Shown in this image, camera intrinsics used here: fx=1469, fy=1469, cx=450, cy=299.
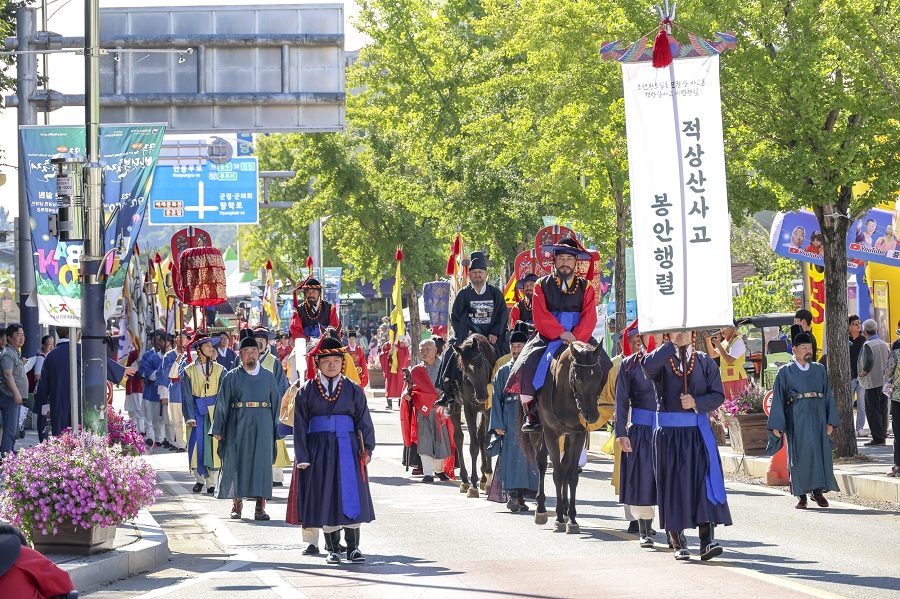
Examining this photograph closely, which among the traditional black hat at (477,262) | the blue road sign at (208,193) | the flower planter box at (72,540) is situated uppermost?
the blue road sign at (208,193)

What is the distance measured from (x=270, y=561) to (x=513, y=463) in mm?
3992

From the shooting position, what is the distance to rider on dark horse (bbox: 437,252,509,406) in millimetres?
18609

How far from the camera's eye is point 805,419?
15.7m

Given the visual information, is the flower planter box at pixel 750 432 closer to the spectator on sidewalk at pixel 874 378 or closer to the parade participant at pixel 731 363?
the spectator on sidewalk at pixel 874 378

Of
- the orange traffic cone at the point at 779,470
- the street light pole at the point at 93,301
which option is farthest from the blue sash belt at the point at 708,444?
the orange traffic cone at the point at 779,470

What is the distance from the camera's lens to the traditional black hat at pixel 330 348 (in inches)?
492

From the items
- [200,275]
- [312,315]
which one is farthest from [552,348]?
[200,275]

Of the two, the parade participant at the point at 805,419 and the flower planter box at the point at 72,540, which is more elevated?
the parade participant at the point at 805,419

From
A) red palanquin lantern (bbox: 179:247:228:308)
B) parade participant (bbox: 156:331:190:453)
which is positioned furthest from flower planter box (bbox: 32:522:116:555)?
parade participant (bbox: 156:331:190:453)

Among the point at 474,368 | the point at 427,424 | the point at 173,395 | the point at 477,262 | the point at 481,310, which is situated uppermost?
the point at 477,262

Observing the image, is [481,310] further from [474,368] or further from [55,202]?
[55,202]

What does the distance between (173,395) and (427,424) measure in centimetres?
764

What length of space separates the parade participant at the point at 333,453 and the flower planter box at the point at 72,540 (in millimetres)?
1731

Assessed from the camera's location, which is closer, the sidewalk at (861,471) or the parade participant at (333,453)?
the parade participant at (333,453)
